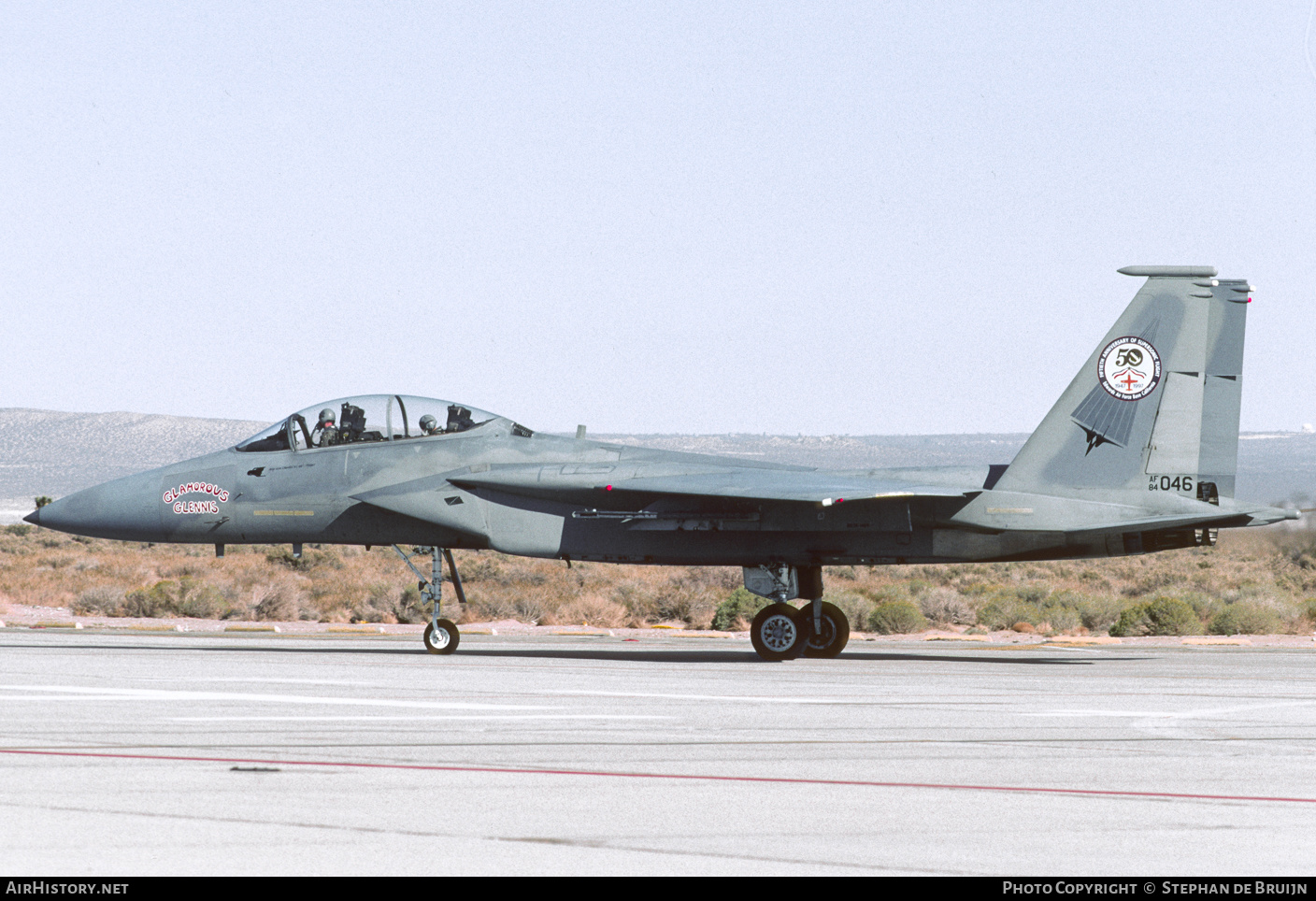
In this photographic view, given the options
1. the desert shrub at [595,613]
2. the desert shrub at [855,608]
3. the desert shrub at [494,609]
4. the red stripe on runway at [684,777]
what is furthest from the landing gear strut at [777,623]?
the desert shrub at [494,609]

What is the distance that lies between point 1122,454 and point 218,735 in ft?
43.5

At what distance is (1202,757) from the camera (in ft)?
32.0

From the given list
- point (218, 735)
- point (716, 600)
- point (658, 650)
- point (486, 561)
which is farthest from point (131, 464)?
point (218, 735)

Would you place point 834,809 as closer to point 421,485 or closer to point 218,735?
point 218,735

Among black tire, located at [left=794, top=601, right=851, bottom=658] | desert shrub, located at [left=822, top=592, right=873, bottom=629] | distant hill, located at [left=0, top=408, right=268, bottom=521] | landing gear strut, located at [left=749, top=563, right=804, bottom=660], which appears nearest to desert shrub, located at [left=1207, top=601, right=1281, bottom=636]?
desert shrub, located at [left=822, top=592, right=873, bottom=629]

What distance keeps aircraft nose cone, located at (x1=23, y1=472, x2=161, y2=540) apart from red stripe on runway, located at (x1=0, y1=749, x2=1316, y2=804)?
38.8 ft

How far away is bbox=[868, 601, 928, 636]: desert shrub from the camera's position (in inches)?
1194

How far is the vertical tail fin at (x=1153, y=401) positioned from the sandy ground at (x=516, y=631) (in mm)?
5838

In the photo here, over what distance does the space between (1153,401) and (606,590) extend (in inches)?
854

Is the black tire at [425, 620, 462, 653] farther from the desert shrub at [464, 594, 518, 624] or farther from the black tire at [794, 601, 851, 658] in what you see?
the desert shrub at [464, 594, 518, 624]

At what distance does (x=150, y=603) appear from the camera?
34.3m

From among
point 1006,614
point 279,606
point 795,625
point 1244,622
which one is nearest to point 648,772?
point 795,625

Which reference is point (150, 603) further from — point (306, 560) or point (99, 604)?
point (306, 560)

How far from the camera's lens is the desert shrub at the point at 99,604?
33812 mm
